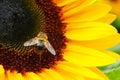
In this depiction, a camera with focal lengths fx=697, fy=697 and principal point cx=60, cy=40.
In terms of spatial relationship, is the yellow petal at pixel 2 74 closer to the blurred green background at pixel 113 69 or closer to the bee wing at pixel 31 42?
the bee wing at pixel 31 42

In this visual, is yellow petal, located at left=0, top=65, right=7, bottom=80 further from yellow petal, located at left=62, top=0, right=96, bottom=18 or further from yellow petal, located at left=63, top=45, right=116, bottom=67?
yellow petal, located at left=62, top=0, right=96, bottom=18

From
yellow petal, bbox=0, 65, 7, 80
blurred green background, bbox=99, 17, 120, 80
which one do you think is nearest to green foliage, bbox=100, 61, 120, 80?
blurred green background, bbox=99, 17, 120, 80

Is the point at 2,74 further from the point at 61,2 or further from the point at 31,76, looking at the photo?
the point at 61,2

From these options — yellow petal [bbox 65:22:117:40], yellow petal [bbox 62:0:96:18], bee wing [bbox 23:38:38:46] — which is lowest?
yellow petal [bbox 65:22:117:40]

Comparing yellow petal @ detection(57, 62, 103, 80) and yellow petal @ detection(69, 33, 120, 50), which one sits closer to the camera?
yellow petal @ detection(57, 62, 103, 80)

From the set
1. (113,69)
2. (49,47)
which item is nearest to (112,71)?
(113,69)

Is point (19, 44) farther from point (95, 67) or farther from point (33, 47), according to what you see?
point (95, 67)

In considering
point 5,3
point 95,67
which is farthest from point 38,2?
point 95,67
